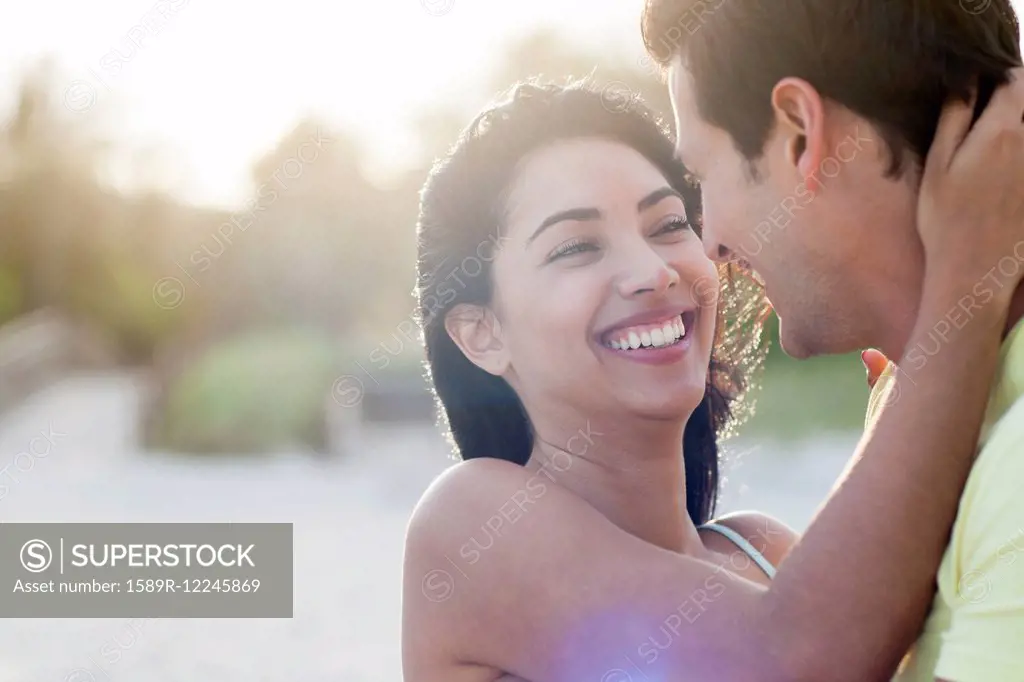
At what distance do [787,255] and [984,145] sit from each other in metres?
0.34

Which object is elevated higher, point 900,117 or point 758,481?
point 758,481

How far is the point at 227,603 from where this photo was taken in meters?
9.20

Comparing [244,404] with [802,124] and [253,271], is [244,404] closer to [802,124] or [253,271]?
[253,271]

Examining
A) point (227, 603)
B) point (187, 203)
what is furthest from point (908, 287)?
point (187, 203)

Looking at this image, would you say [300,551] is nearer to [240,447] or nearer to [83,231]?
[240,447]

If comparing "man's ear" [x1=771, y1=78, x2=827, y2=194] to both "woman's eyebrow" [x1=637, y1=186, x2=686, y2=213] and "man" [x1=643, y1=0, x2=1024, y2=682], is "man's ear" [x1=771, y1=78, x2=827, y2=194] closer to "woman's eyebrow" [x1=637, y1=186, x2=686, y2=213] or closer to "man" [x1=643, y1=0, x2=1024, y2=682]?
"man" [x1=643, y1=0, x2=1024, y2=682]

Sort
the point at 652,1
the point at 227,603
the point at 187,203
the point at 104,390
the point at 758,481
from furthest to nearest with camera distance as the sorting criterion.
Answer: the point at 104,390, the point at 187,203, the point at 758,481, the point at 227,603, the point at 652,1

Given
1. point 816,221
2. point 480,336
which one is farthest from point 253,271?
point 816,221

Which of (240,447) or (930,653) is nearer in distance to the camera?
(930,653)

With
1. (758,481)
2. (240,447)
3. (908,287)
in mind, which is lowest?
(908,287)

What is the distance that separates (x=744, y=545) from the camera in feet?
8.09

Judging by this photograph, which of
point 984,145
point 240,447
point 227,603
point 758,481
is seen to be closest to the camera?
point 984,145

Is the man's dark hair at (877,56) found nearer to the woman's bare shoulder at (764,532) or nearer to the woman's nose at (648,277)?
the woman's nose at (648,277)

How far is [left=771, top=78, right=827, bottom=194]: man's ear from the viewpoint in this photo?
1.68 meters
